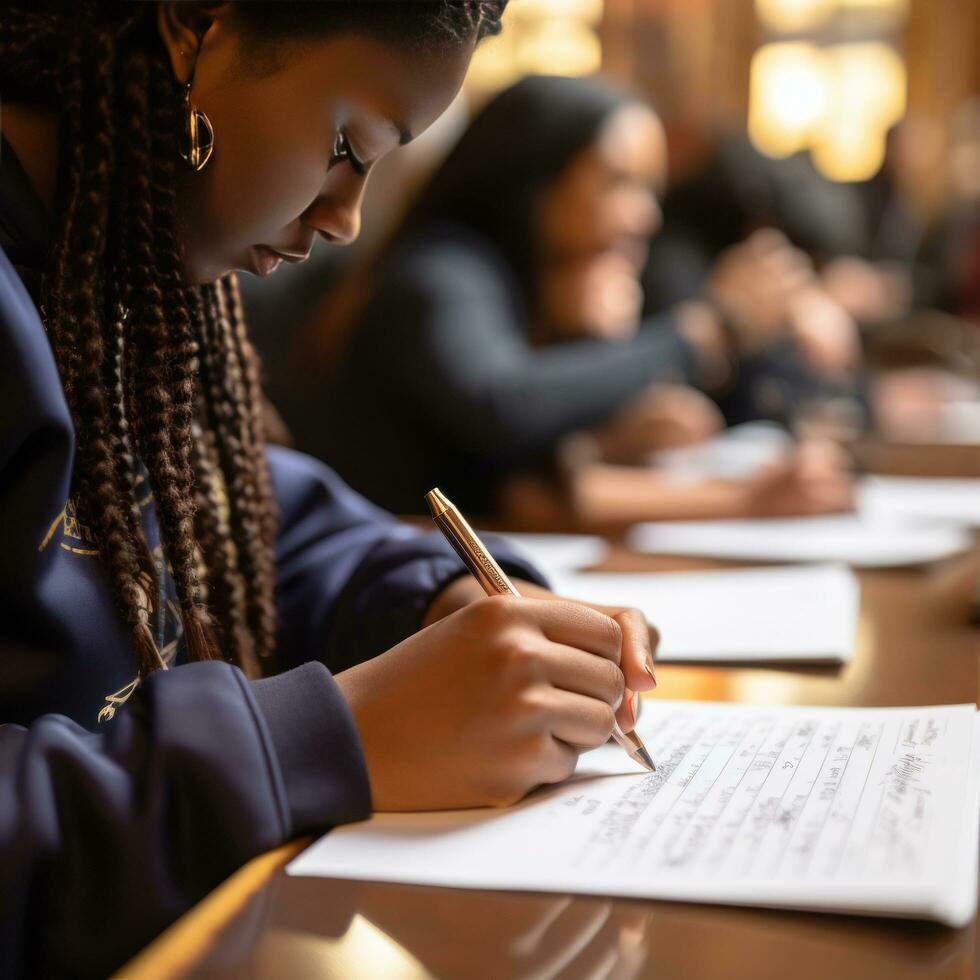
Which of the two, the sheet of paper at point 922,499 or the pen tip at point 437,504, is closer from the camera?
the pen tip at point 437,504

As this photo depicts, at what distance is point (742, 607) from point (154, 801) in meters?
0.58

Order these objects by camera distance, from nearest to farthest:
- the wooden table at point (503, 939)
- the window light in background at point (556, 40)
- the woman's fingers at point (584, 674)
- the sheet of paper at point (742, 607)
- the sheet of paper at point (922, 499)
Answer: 1. the wooden table at point (503, 939)
2. the woman's fingers at point (584, 674)
3. the sheet of paper at point (742, 607)
4. the sheet of paper at point (922, 499)
5. the window light in background at point (556, 40)

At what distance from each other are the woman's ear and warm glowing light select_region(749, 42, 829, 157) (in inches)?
220

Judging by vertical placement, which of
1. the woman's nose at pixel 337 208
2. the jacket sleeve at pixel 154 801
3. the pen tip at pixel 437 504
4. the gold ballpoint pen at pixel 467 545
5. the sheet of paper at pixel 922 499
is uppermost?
the woman's nose at pixel 337 208

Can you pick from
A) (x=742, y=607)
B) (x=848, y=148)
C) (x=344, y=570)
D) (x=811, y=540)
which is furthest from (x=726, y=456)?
(x=848, y=148)

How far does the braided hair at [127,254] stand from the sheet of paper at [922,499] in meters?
0.89

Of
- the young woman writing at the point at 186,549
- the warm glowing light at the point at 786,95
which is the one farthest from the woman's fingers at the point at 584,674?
the warm glowing light at the point at 786,95

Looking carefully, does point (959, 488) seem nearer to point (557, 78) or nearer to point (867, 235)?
point (557, 78)

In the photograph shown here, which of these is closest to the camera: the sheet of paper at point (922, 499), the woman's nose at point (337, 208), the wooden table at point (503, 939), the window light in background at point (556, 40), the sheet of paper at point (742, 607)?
the wooden table at point (503, 939)

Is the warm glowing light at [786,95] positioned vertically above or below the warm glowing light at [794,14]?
below

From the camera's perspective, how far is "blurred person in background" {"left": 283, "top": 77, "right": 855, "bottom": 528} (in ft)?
4.93

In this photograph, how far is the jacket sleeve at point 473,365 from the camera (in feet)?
5.04

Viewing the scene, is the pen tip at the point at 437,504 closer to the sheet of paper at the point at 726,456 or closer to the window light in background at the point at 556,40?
the sheet of paper at the point at 726,456

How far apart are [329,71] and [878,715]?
0.43m
